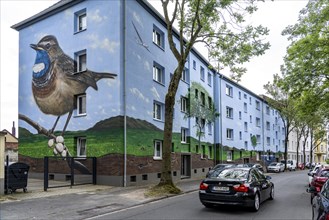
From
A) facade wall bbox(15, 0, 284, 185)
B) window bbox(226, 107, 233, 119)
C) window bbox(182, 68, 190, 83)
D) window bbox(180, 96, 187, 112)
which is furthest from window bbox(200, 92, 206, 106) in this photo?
window bbox(226, 107, 233, 119)

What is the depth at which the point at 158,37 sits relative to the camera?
26.0 meters

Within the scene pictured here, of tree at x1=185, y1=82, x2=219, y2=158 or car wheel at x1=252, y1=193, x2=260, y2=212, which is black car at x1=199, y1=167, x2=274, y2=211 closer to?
car wheel at x1=252, y1=193, x2=260, y2=212

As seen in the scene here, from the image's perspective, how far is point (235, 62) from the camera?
19250 mm

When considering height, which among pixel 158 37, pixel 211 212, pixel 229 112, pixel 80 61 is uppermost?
pixel 158 37

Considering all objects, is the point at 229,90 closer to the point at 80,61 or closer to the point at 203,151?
the point at 203,151

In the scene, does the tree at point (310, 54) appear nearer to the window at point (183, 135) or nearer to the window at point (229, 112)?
the window at point (183, 135)

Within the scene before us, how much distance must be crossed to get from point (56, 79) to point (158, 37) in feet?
26.1

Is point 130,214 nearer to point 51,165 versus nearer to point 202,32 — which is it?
point 202,32

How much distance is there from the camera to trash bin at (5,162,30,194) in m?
14.1

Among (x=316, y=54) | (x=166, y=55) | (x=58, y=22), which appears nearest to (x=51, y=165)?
(x=58, y=22)

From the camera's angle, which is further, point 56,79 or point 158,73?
point 158,73

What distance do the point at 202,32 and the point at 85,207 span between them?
37.9ft

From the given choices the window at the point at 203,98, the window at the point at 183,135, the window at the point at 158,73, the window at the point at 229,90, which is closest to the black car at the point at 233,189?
the window at the point at 158,73

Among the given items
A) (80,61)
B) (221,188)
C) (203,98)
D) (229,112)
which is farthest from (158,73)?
(229,112)
